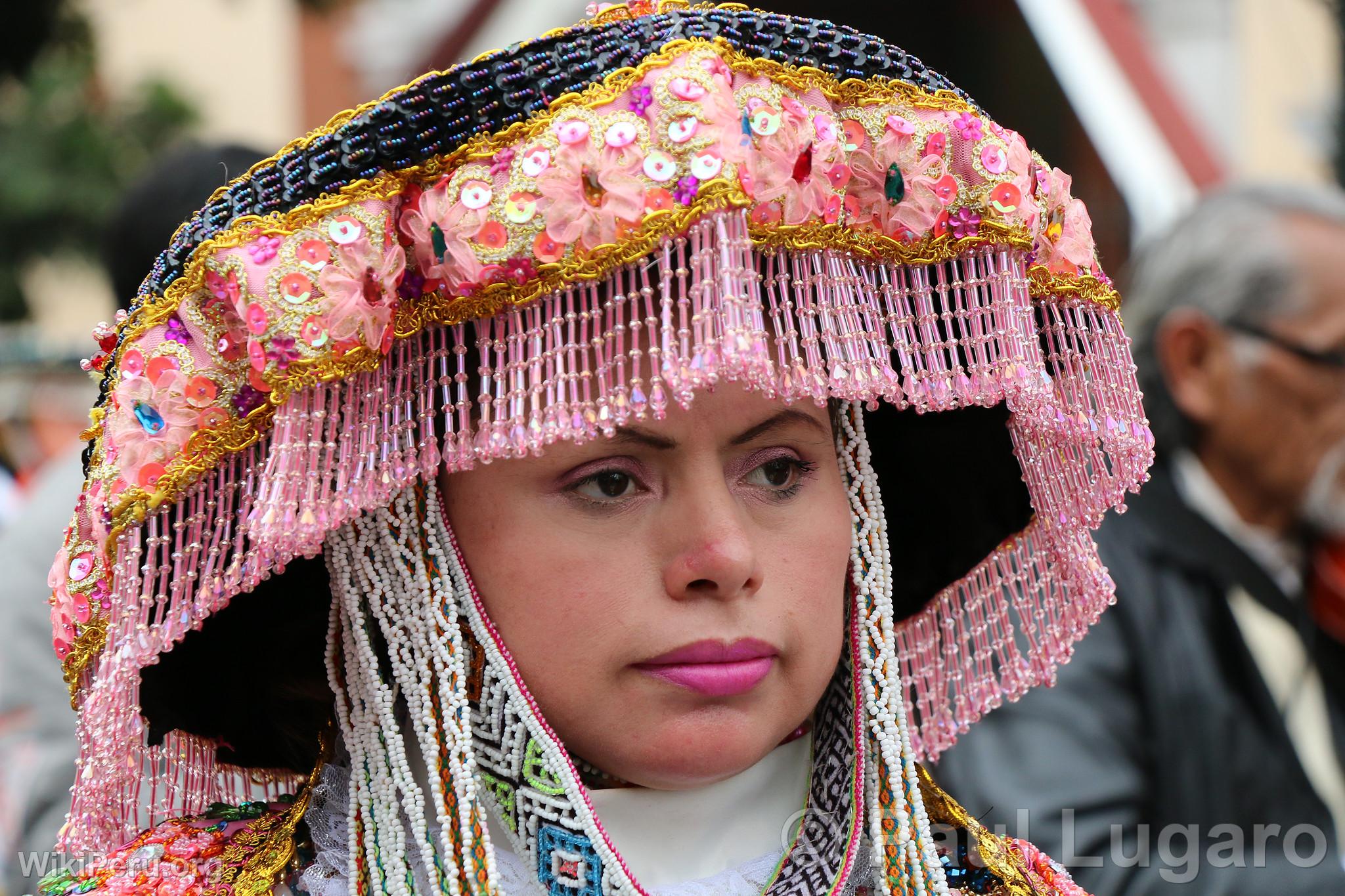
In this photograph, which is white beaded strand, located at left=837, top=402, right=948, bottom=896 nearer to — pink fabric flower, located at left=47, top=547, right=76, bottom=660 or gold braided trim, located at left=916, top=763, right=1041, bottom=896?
gold braided trim, located at left=916, top=763, right=1041, bottom=896

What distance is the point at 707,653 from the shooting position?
61.2 inches

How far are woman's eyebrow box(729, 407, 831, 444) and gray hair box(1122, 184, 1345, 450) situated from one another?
2082 mm

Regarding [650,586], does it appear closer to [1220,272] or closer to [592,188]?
[592,188]

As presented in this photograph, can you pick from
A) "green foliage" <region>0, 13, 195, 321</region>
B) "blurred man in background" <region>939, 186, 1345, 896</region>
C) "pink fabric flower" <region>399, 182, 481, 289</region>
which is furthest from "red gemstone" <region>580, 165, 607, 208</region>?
"green foliage" <region>0, 13, 195, 321</region>

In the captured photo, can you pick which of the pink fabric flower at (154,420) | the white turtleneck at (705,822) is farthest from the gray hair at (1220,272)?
the pink fabric flower at (154,420)

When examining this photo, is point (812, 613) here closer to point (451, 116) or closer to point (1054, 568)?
point (1054, 568)

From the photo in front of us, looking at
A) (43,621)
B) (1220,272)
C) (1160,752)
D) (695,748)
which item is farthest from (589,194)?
(1220,272)

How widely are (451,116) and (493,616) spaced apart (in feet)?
1.74

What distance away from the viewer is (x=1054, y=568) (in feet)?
6.66

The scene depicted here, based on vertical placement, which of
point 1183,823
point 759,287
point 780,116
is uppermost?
point 780,116

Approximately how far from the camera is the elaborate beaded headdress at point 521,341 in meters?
1.44

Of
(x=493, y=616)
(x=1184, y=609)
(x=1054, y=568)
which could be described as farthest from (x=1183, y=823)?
(x=493, y=616)

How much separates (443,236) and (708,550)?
0.42 metres

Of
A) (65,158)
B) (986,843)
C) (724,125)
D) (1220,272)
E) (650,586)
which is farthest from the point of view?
(65,158)
